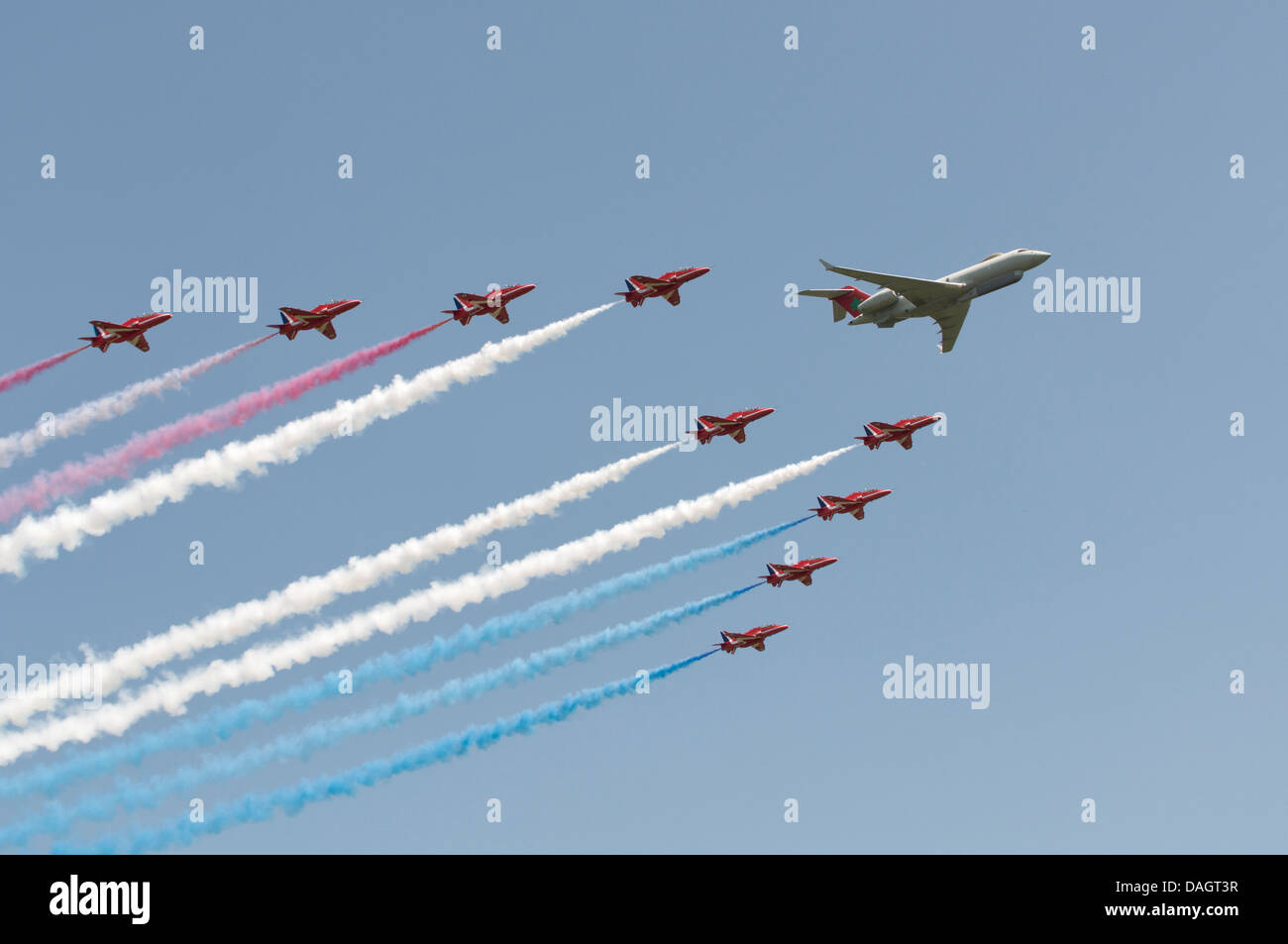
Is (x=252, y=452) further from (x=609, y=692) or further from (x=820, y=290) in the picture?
(x=820, y=290)

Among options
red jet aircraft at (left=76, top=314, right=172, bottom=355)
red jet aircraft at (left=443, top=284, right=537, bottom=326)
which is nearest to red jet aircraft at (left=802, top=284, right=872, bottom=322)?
red jet aircraft at (left=443, top=284, right=537, bottom=326)

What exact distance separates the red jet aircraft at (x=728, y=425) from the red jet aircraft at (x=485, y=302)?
15.1 metres

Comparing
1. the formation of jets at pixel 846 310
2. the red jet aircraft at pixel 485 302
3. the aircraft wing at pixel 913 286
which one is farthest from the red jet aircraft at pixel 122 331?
the aircraft wing at pixel 913 286

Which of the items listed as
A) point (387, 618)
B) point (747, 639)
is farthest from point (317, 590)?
point (747, 639)

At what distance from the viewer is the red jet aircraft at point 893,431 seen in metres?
114

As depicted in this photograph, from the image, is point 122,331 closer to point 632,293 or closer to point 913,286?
point 632,293

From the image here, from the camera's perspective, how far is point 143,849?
297 feet

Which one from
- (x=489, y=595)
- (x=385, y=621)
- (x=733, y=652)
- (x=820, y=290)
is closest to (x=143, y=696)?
(x=385, y=621)

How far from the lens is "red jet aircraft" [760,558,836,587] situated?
112250 mm

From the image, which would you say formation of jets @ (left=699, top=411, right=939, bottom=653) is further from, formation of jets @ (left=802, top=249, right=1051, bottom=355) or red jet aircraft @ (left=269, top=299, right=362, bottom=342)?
red jet aircraft @ (left=269, top=299, right=362, bottom=342)

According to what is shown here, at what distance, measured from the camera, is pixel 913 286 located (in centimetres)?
11000

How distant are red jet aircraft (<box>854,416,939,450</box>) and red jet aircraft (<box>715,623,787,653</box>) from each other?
1428 centimetres

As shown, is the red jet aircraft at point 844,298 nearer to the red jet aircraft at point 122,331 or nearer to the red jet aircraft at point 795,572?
the red jet aircraft at point 795,572

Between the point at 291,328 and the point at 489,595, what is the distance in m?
20.3
